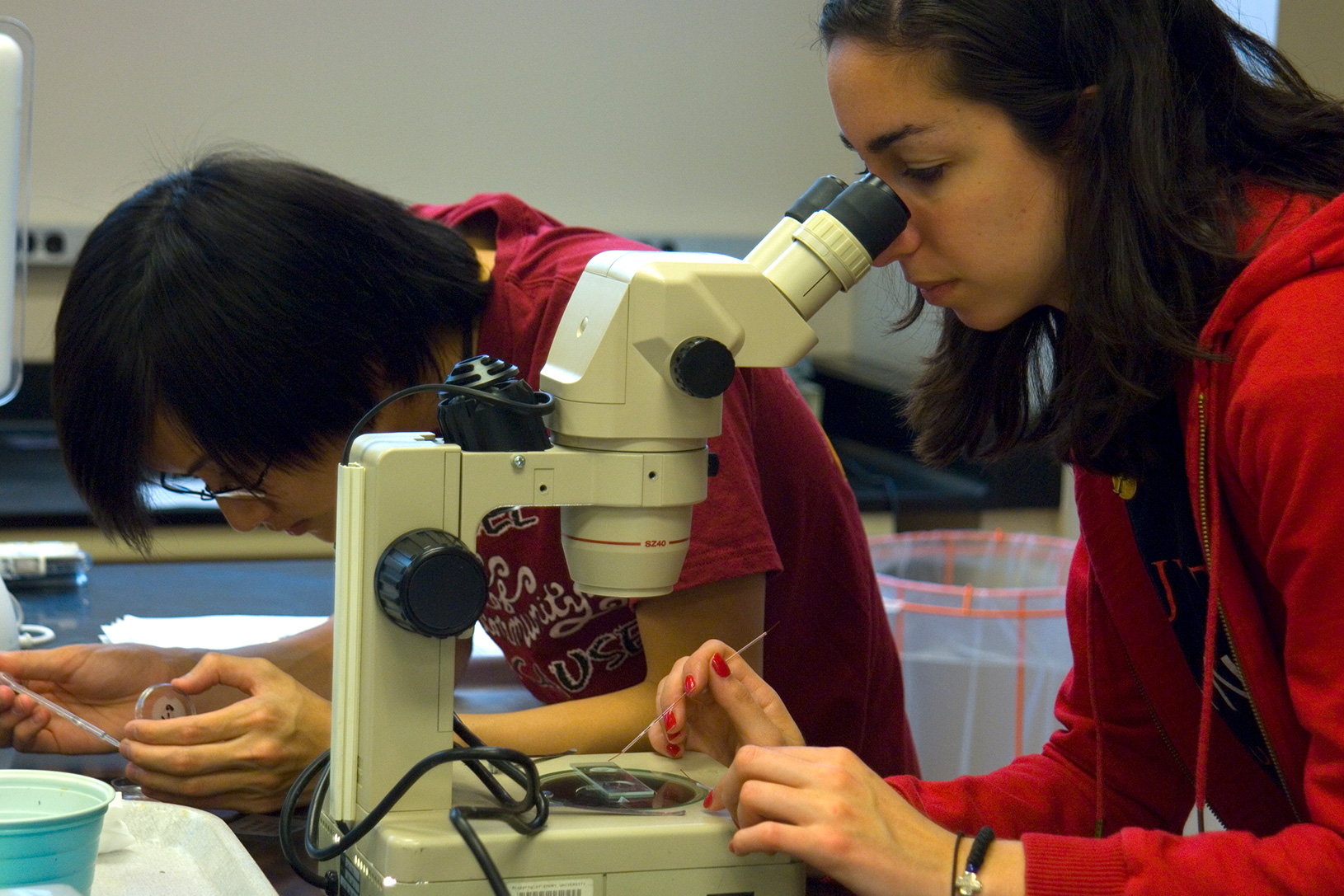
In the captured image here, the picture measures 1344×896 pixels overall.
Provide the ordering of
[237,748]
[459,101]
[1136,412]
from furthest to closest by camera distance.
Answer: [459,101] < [237,748] < [1136,412]

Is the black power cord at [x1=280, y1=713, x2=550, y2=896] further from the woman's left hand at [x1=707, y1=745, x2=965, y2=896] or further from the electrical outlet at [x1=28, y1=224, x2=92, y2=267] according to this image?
the electrical outlet at [x1=28, y1=224, x2=92, y2=267]

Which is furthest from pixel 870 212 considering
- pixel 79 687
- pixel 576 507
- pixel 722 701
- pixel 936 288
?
pixel 79 687

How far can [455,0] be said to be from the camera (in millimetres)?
3066

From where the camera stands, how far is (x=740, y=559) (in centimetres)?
112

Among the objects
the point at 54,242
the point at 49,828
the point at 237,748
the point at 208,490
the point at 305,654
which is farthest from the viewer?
the point at 54,242

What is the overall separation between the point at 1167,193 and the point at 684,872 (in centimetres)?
54

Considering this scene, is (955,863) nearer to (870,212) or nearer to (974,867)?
(974,867)

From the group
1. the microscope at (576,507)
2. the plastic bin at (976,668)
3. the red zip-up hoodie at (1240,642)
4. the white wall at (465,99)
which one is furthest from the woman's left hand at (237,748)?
the white wall at (465,99)

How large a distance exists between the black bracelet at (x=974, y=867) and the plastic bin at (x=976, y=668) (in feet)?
3.79

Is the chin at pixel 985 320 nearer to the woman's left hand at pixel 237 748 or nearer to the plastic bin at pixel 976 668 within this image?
the woman's left hand at pixel 237 748

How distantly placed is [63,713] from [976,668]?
4.29 feet

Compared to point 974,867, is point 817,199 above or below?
above

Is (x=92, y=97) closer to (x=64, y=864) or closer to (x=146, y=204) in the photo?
(x=146, y=204)

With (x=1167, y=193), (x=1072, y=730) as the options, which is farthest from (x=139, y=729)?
(x=1167, y=193)
